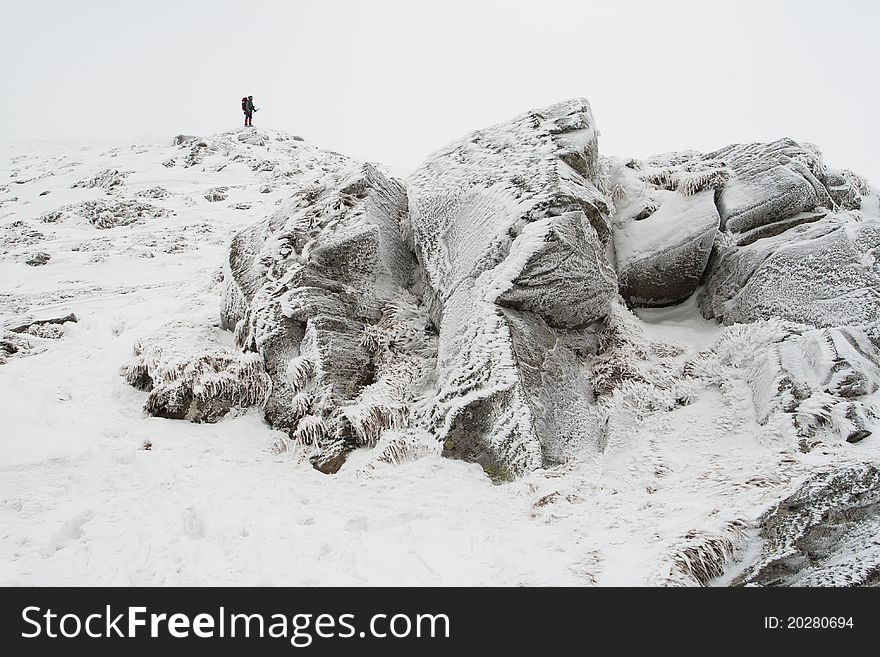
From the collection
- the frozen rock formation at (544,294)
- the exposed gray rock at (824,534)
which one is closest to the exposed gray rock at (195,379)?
the frozen rock formation at (544,294)

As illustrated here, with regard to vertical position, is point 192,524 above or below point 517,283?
below

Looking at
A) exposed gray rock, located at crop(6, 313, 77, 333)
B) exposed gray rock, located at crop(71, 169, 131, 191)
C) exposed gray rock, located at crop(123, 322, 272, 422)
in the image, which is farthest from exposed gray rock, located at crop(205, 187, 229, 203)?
exposed gray rock, located at crop(123, 322, 272, 422)

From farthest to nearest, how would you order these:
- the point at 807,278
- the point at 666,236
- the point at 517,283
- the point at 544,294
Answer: the point at 666,236 < the point at 807,278 < the point at 544,294 < the point at 517,283

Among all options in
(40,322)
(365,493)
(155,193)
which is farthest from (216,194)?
(365,493)

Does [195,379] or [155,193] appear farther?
[155,193]

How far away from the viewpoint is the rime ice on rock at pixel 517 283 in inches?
263

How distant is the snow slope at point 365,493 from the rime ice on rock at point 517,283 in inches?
21.4

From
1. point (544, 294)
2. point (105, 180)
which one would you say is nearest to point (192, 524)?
point (544, 294)

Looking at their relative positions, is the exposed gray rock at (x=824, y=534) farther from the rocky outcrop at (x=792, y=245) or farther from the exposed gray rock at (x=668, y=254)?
the exposed gray rock at (x=668, y=254)

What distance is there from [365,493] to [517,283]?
11.7ft

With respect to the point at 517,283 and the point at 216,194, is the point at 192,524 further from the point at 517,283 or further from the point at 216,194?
the point at 216,194

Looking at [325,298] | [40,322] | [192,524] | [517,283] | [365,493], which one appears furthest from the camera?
[40,322]

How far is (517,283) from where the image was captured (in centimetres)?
742

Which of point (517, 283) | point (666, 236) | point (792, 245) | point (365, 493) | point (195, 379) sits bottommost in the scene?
point (365, 493)
